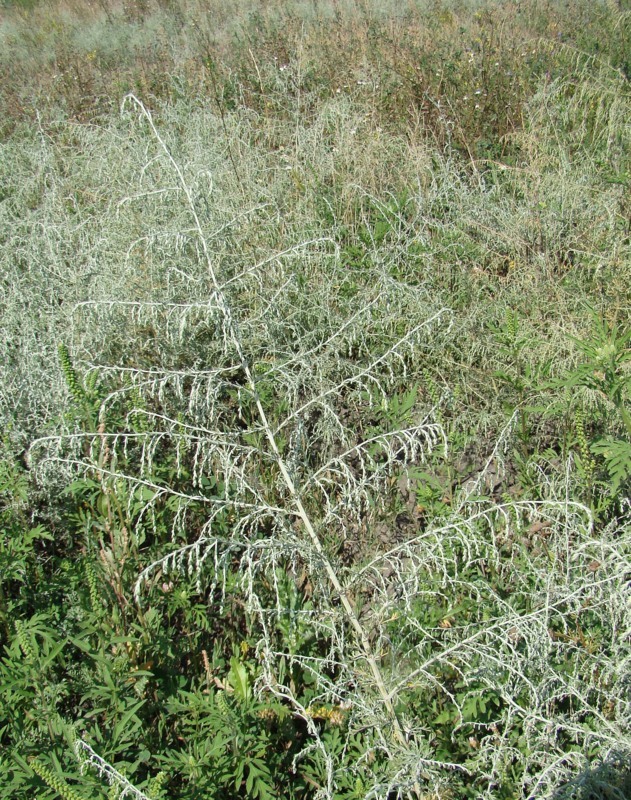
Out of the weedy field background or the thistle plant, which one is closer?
the thistle plant

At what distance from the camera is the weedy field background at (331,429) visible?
1.97 metres

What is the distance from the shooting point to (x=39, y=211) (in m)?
4.81

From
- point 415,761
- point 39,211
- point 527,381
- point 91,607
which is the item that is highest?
point 39,211

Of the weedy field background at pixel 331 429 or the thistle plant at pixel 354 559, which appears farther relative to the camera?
the weedy field background at pixel 331 429

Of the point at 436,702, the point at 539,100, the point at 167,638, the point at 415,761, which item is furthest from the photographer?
the point at 539,100

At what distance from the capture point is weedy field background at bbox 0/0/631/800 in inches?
→ 77.7

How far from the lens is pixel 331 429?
9.01 feet

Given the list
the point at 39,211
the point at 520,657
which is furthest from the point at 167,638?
the point at 39,211

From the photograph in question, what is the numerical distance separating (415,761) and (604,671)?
2.55 feet

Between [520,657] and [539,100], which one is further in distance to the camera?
[539,100]

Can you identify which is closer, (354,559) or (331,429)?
(331,429)

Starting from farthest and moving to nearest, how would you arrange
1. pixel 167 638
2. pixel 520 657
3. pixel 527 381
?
pixel 527 381 → pixel 167 638 → pixel 520 657

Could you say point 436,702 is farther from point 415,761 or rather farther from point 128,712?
point 128,712

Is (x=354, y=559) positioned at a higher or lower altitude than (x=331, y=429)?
lower
